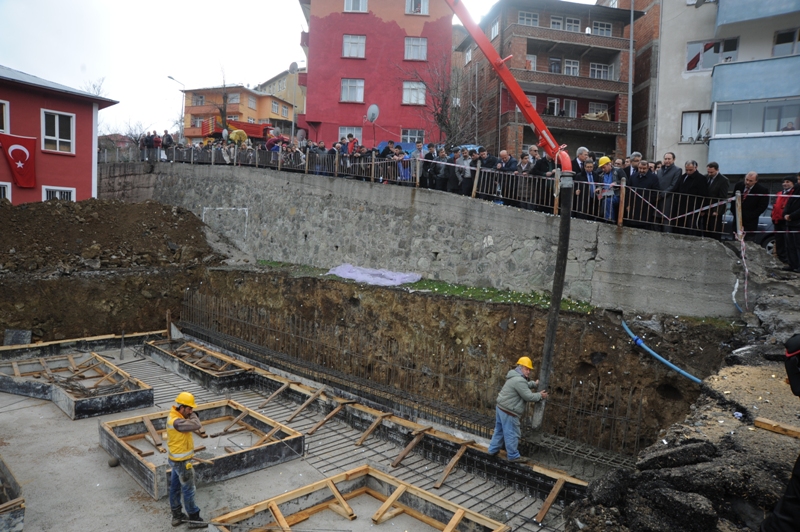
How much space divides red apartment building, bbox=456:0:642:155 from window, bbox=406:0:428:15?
395 cm

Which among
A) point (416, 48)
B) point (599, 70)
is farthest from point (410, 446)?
point (599, 70)

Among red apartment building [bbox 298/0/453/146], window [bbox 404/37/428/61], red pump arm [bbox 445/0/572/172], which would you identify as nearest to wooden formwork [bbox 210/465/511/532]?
red pump arm [bbox 445/0/572/172]

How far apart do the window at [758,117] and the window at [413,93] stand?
1344cm

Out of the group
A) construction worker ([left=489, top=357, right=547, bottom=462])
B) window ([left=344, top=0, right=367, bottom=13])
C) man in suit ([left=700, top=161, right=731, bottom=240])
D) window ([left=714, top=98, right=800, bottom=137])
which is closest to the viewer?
construction worker ([left=489, top=357, right=547, bottom=462])

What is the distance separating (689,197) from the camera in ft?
33.5

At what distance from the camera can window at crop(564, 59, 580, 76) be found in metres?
28.0

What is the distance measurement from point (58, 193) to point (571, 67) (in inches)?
1018

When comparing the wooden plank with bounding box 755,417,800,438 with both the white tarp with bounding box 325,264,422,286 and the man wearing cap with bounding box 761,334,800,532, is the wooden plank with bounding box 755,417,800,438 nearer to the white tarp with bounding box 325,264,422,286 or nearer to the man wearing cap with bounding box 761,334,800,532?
the man wearing cap with bounding box 761,334,800,532

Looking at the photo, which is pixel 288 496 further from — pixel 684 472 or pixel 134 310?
pixel 134 310

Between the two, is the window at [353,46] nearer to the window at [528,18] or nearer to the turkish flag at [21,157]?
the window at [528,18]

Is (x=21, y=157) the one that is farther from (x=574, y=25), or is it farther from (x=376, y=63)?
(x=574, y=25)

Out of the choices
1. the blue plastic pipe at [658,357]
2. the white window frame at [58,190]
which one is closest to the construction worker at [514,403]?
the blue plastic pipe at [658,357]

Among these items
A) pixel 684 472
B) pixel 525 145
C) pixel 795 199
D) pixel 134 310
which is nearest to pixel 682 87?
pixel 525 145

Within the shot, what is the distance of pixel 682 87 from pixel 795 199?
48.6 feet
